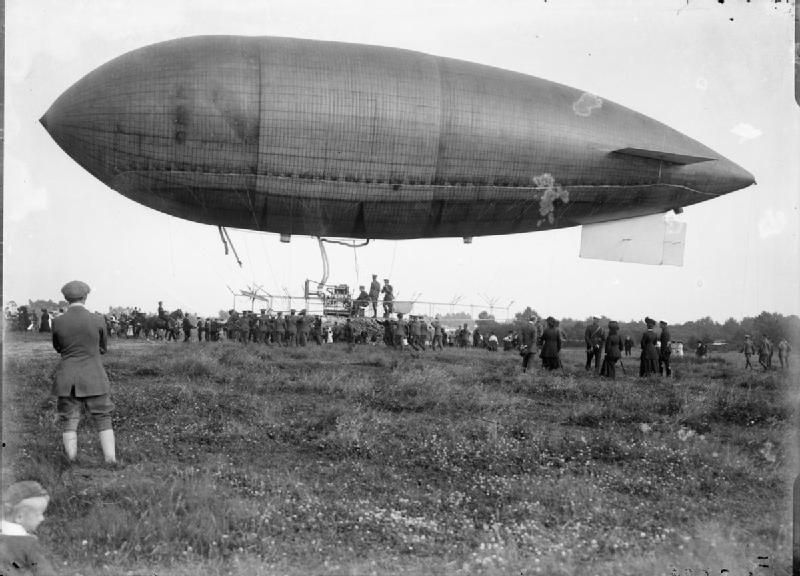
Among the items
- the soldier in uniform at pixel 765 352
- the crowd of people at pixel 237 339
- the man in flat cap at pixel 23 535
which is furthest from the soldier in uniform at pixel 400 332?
the man in flat cap at pixel 23 535

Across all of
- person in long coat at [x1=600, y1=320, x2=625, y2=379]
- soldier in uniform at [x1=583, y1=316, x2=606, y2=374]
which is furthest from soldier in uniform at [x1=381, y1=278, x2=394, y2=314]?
person in long coat at [x1=600, y1=320, x2=625, y2=379]

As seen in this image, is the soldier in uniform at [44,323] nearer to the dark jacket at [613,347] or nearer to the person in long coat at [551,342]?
the person in long coat at [551,342]

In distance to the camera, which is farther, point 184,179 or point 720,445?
point 184,179

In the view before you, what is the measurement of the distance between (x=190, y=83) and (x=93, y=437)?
578 cm

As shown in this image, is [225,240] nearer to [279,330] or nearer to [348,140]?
[348,140]

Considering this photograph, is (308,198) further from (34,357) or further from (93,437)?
(34,357)

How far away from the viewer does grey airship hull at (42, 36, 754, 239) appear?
35.2 ft

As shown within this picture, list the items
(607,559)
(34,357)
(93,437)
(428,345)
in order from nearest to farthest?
(607,559)
(93,437)
(34,357)
(428,345)

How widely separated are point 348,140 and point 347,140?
0.6 inches

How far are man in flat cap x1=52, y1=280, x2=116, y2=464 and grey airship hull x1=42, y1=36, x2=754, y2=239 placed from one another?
5.04 m

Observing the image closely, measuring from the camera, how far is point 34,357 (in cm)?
1608

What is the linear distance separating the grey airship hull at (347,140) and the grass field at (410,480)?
10.2 ft

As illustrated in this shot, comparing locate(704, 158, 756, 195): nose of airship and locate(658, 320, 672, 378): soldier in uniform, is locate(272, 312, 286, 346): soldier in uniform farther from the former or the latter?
locate(704, 158, 756, 195): nose of airship

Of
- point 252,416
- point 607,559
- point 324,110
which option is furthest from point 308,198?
point 607,559
